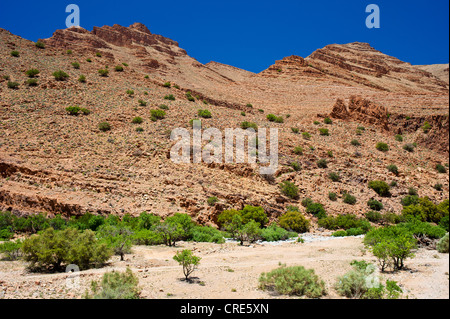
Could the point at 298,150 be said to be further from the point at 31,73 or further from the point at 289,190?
the point at 31,73

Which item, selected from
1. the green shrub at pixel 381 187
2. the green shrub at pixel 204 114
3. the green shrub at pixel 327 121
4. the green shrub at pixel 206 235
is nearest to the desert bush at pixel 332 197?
the green shrub at pixel 381 187

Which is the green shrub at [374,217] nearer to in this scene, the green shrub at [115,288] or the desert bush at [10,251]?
the green shrub at [115,288]

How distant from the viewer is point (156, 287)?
7.44 m

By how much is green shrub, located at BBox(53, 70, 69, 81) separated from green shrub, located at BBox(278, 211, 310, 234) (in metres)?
23.7

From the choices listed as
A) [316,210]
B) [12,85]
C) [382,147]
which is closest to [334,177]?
[316,210]

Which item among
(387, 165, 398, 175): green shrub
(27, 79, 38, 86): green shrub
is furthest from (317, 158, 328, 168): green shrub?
(27, 79, 38, 86): green shrub

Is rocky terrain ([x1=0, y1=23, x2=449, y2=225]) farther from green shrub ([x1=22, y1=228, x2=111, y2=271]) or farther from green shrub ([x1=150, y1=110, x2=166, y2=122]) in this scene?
green shrub ([x1=22, y1=228, x2=111, y2=271])

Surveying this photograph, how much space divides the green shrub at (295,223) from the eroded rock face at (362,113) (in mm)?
20276

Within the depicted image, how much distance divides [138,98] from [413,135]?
28.0m

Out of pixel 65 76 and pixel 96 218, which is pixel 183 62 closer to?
pixel 65 76

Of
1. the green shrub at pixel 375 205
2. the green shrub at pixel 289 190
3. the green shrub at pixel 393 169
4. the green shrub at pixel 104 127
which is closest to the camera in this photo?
the green shrub at pixel 289 190

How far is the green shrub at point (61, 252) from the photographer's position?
9.08 metres

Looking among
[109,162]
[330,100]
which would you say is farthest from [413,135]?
[109,162]

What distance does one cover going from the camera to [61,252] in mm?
9164
